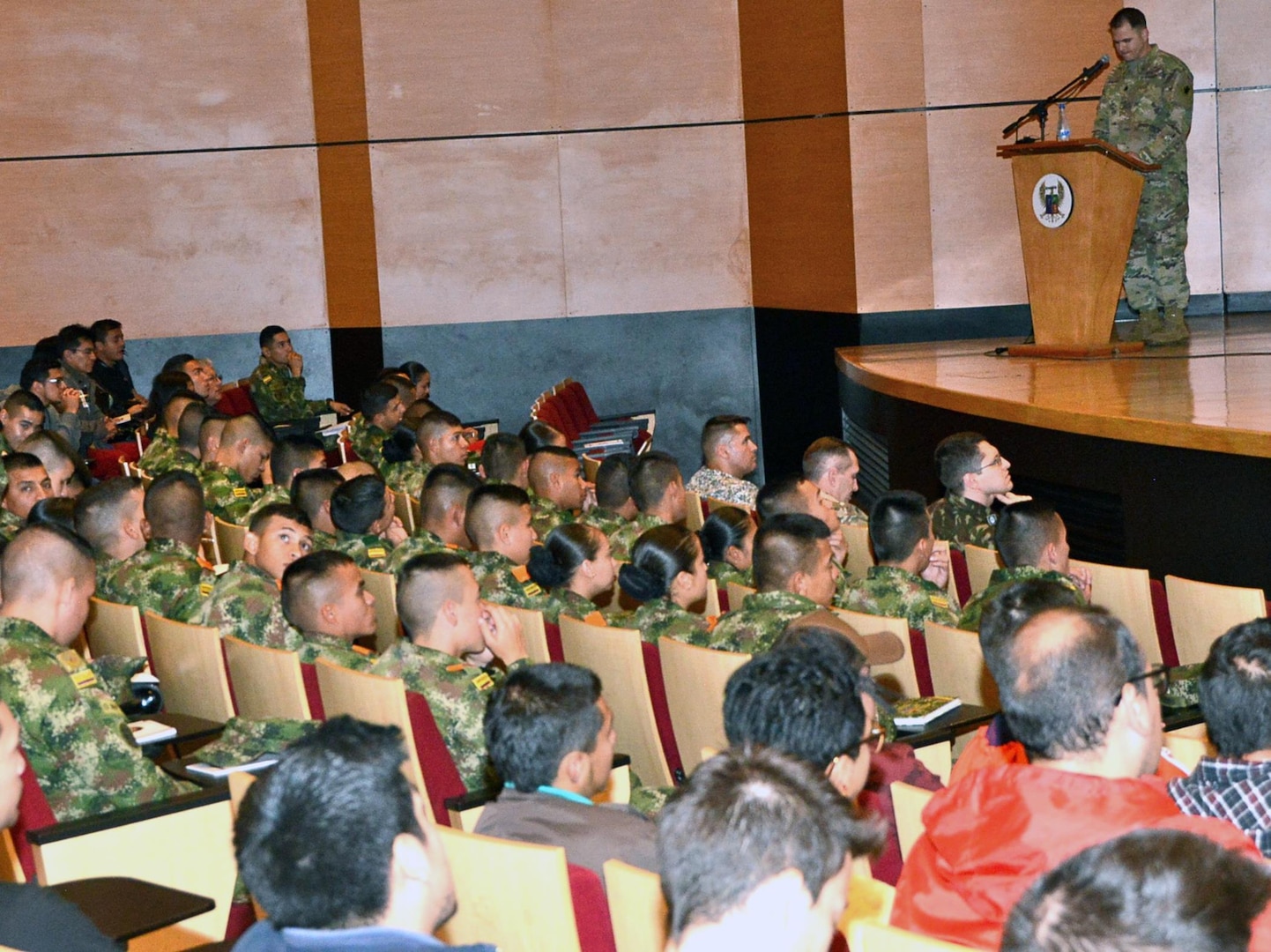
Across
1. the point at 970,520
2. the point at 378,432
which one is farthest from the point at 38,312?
the point at 970,520

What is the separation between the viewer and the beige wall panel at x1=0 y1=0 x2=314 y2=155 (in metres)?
10.6

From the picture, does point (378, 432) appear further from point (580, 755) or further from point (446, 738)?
point (580, 755)

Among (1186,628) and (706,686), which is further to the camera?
(1186,628)

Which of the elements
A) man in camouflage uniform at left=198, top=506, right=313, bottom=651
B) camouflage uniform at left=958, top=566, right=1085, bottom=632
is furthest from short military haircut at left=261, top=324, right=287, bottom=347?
camouflage uniform at left=958, top=566, right=1085, bottom=632

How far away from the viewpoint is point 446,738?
3.38m

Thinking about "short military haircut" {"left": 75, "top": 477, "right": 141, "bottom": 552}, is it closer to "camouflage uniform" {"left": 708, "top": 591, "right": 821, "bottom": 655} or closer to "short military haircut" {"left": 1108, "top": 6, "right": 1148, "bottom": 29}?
"camouflage uniform" {"left": 708, "top": 591, "right": 821, "bottom": 655}

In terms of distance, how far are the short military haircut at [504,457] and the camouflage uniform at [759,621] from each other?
2.87 meters

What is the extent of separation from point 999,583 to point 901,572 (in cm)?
28

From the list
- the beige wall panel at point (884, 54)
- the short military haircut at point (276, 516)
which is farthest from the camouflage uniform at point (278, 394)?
the short military haircut at point (276, 516)

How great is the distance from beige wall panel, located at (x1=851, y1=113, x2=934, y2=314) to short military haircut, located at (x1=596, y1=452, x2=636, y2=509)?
405 centimetres

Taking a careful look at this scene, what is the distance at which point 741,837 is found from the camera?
150 centimetres

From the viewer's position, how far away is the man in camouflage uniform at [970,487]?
218 inches

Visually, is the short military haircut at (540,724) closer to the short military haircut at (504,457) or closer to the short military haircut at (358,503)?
the short military haircut at (358,503)

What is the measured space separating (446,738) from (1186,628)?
203 centimetres
